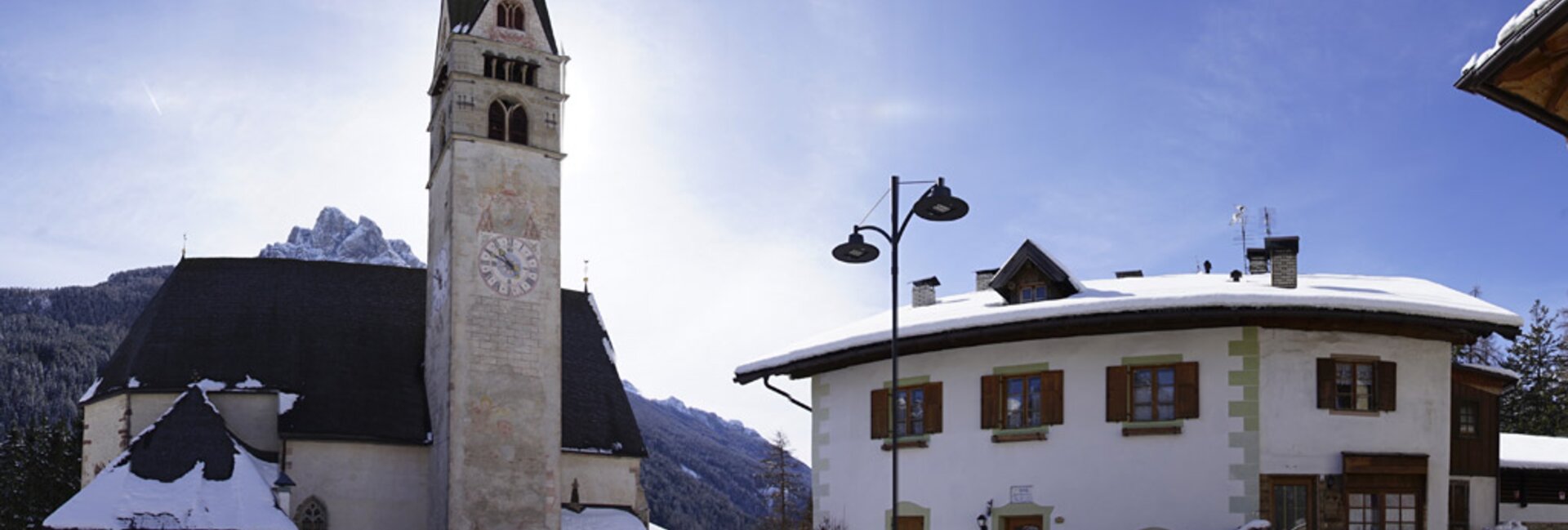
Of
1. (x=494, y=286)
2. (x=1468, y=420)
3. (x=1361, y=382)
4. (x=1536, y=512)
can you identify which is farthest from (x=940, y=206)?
(x=494, y=286)

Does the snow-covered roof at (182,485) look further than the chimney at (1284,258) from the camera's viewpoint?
Yes

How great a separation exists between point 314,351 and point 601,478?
34.6 feet

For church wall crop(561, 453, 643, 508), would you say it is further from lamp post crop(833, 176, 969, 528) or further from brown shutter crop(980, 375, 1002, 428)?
lamp post crop(833, 176, 969, 528)

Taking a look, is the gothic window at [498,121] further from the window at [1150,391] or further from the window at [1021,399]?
the window at [1150,391]

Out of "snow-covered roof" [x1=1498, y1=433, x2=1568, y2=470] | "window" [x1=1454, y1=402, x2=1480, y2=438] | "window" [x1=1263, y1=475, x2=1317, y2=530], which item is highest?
"window" [x1=1454, y1=402, x2=1480, y2=438]

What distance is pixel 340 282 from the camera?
5697cm

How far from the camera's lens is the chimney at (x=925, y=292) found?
32438mm

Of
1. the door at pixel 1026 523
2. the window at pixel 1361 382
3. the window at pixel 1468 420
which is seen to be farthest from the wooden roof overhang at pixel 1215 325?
the window at pixel 1468 420

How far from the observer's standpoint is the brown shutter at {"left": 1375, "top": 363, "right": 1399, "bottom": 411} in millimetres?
25734

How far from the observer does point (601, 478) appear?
185 feet

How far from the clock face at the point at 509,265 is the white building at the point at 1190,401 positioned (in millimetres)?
23612

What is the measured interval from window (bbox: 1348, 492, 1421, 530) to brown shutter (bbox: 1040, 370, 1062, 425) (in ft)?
15.5

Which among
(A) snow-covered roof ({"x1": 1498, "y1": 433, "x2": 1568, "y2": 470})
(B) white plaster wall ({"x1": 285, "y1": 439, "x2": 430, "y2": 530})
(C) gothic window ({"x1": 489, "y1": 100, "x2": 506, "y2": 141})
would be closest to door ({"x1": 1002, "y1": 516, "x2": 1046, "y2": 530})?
(A) snow-covered roof ({"x1": 1498, "y1": 433, "x2": 1568, "y2": 470})

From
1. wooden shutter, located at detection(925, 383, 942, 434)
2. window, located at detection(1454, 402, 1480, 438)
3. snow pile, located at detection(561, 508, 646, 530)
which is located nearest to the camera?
wooden shutter, located at detection(925, 383, 942, 434)
